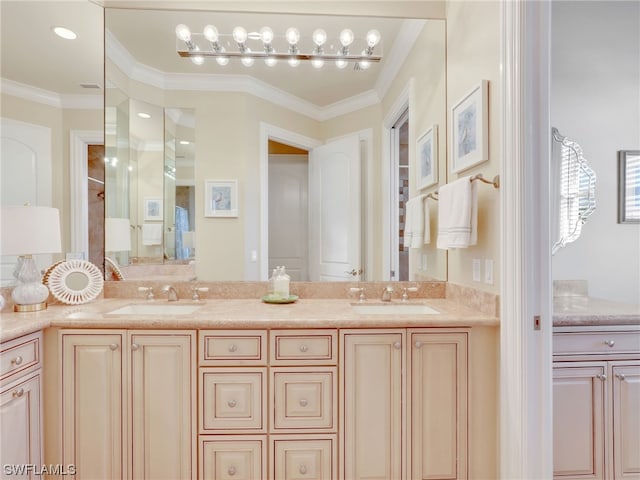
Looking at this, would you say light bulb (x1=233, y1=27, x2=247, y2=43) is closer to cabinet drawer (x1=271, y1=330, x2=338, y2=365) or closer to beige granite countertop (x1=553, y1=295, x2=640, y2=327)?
cabinet drawer (x1=271, y1=330, x2=338, y2=365)

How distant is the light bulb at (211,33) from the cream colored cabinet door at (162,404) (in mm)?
1747

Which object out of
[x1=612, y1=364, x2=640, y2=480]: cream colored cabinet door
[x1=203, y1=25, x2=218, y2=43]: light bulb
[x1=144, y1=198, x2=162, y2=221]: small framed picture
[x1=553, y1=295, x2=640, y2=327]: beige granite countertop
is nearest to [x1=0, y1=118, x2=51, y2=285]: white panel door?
[x1=144, y1=198, x2=162, y2=221]: small framed picture

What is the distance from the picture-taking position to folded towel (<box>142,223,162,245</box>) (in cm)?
212

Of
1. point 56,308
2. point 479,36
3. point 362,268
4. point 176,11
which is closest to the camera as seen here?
point 479,36

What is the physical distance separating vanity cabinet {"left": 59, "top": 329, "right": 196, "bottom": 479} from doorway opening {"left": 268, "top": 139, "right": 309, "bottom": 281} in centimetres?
80

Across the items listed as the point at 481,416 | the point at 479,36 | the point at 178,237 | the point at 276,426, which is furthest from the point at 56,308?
the point at 479,36

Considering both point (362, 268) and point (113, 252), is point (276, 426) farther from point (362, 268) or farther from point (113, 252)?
point (113, 252)

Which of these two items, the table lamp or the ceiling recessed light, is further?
the ceiling recessed light

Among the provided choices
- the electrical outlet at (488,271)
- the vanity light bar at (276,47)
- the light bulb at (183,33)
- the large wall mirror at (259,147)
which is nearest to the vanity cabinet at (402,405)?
the electrical outlet at (488,271)

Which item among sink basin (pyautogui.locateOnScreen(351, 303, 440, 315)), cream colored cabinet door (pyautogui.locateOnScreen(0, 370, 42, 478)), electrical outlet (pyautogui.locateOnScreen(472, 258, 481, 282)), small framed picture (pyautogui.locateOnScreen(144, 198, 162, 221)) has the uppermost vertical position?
small framed picture (pyautogui.locateOnScreen(144, 198, 162, 221))

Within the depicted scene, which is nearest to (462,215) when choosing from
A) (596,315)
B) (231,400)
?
(596,315)

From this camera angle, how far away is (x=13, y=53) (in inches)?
72.5

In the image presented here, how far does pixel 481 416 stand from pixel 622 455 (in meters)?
0.70

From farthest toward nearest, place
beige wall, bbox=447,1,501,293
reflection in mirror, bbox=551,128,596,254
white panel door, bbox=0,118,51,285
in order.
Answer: reflection in mirror, bbox=551,128,596,254
white panel door, bbox=0,118,51,285
beige wall, bbox=447,1,501,293
